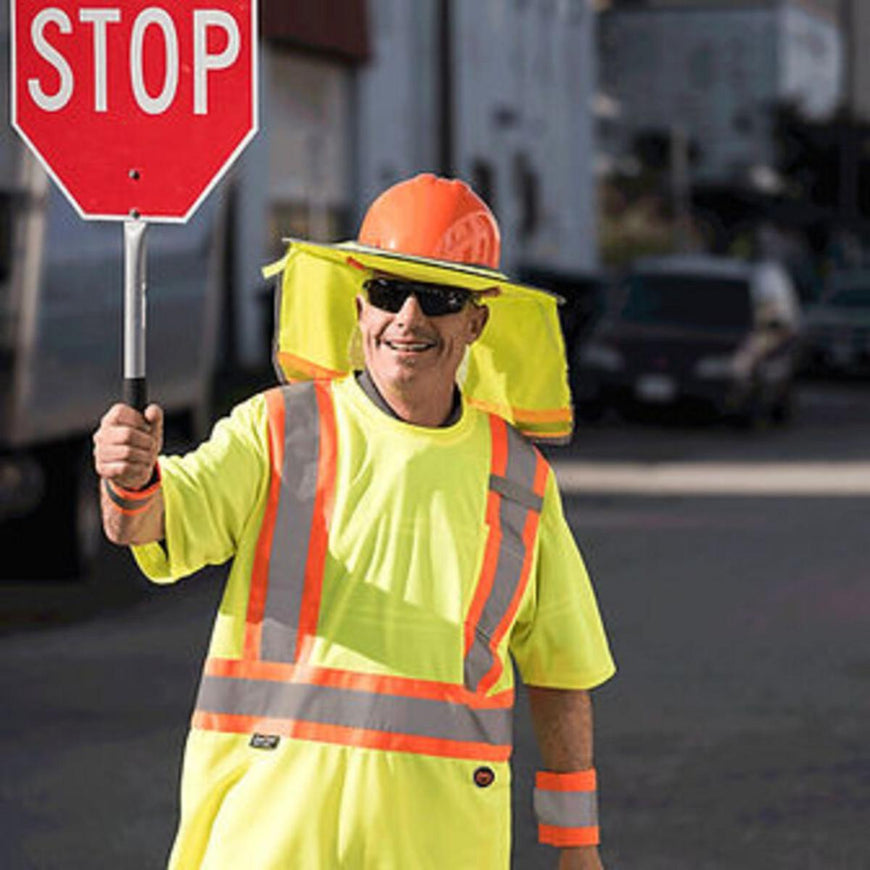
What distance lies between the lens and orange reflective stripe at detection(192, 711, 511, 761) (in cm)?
389

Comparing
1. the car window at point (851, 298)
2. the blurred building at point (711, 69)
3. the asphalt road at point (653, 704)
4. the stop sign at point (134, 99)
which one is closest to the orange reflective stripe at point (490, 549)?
the stop sign at point (134, 99)

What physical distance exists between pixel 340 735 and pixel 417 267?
73 cm

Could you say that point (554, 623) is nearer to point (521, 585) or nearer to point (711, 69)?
point (521, 585)

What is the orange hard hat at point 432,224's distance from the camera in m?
4.05

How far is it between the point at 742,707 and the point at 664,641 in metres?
1.70

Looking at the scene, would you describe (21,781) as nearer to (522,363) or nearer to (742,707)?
(742,707)

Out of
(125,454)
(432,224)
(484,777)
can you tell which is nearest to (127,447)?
(125,454)

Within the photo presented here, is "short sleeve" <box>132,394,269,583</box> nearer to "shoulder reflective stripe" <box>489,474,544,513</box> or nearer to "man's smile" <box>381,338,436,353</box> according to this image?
"man's smile" <box>381,338,436,353</box>

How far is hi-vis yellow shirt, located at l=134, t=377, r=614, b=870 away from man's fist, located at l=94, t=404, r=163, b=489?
0.11 metres

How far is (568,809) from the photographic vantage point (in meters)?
4.14

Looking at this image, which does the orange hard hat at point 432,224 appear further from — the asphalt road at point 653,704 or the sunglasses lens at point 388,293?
the asphalt road at point 653,704

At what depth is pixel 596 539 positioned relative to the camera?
15547 mm

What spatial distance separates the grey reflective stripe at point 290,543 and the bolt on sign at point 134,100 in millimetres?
464

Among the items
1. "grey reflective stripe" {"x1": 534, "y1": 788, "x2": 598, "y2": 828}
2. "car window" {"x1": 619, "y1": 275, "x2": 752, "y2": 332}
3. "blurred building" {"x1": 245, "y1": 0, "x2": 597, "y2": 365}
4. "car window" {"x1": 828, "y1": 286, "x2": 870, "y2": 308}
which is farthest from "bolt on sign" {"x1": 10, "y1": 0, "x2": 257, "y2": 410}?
"car window" {"x1": 828, "y1": 286, "x2": 870, "y2": 308}
